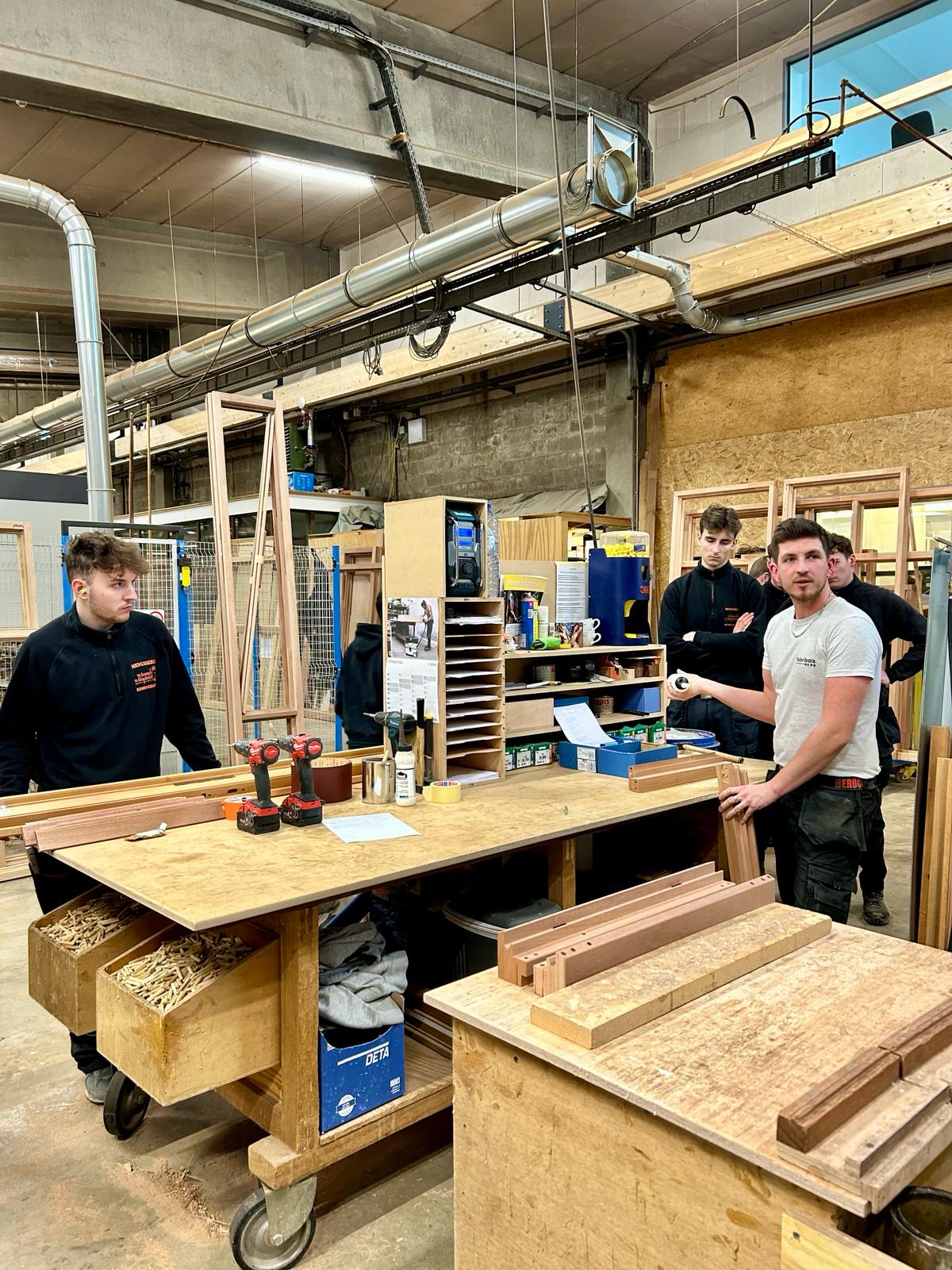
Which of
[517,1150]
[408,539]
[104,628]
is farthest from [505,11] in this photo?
[517,1150]

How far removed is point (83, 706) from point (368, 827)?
902 millimetres

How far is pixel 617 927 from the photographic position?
1.53m

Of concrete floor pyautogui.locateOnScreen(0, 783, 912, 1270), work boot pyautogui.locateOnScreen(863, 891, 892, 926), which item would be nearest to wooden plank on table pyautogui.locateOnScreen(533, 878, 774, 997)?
concrete floor pyautogui.locateOnScreen(0, 783, 912, 1270)

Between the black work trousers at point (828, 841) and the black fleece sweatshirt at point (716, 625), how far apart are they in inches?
51.1

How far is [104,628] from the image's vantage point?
8.13 ft

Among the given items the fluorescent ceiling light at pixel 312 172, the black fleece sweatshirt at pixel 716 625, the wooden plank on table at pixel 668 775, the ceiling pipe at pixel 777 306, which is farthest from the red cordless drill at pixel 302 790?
the fluorescent ceiling light at pixel 312 172

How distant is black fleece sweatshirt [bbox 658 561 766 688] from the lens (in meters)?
3.63

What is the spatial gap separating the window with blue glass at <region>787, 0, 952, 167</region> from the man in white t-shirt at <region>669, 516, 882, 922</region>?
12.7 feet

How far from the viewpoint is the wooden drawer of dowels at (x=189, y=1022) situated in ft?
5.29

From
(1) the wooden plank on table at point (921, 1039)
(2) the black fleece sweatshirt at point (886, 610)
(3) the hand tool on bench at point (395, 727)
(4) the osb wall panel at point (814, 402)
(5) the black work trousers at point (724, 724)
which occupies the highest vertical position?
(4) the osb wall panel at point (814, 402)

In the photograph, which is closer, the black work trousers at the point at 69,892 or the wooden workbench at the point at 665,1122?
the wooden workbench at the point at 665,1122

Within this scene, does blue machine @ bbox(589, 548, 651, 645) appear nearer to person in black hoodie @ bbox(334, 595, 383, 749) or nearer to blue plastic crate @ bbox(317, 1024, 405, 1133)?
person in black hoodie @ bbox(334, 595, 383, 749)

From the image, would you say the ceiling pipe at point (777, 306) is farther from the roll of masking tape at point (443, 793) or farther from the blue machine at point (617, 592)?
the roll of masking tape at point (443, 793)

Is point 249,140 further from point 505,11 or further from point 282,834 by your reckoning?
point 282,834
